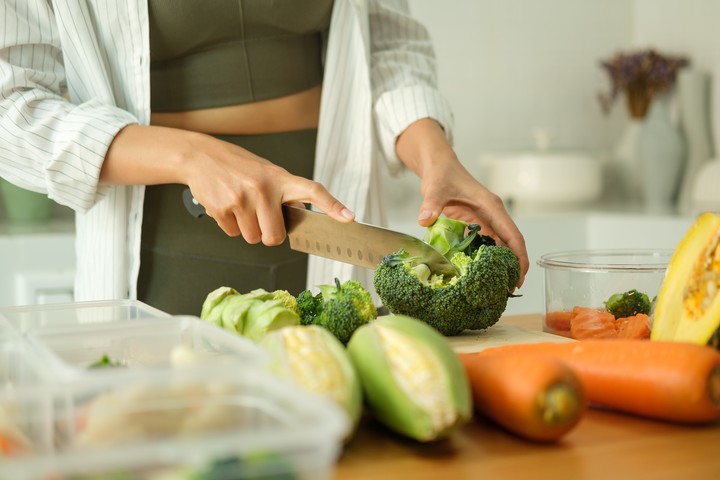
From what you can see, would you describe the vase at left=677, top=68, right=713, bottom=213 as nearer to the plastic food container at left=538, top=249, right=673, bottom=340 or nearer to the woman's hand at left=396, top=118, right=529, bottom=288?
the woman's hand at left=396, top=118, right=529, bottom=288

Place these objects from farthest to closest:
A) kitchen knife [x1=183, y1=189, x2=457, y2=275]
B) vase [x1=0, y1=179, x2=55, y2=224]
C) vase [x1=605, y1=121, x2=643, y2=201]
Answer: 1. vase [x1=605, y1=121, x2=643, y2=201]
2. vase [x1=0, y1=179, x2=55, y2=224]
3. kitchen knife [x1=183, y1=189, x2=457, y2=275]

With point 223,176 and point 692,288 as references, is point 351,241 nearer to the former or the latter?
point 223,176

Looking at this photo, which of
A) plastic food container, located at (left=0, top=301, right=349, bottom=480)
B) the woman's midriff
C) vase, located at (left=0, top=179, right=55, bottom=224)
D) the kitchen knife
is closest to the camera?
plastic food container, located at (left=0, top=301, right=349, bottom=480)

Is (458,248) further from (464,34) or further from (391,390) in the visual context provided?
(464,34)

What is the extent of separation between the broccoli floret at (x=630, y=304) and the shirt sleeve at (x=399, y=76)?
21.8 inches

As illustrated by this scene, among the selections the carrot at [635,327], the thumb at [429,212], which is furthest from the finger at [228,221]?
the carrot at [635,327]

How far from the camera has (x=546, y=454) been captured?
71 centimetres

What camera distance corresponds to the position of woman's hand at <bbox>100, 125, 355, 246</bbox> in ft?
3.79

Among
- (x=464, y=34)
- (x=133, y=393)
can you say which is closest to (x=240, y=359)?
(x=133, y=393)

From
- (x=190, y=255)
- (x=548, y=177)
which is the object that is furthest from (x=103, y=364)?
(x=548, y=177)

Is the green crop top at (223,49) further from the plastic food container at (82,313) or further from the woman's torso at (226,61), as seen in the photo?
the plastic food container at (82,313)

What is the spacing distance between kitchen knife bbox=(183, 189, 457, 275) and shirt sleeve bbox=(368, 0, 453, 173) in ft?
1.23

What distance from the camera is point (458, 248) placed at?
45.7 inches

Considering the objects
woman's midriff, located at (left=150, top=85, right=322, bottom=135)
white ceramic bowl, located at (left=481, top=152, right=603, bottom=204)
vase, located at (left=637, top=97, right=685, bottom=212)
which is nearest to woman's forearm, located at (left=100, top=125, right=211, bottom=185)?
woman's midriff, located at (left=150, top=85, right=322, bottom=135)
